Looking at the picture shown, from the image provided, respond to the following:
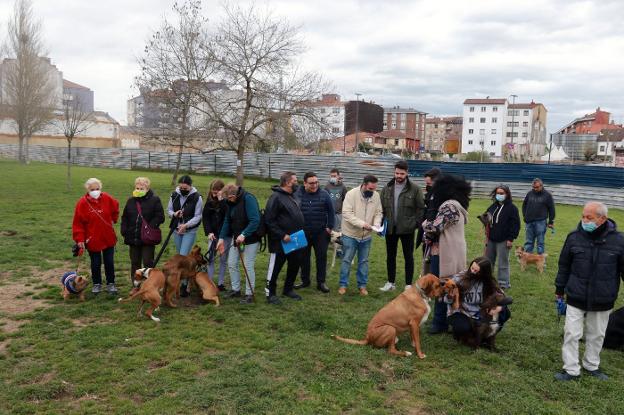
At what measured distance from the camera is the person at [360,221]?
7195 mm

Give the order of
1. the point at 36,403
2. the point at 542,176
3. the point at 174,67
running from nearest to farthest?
the point at 36,403
the point at 174,67
the point at 542,176

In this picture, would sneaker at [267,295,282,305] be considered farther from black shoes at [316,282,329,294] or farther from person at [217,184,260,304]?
black shoes at [316,282,329,294]

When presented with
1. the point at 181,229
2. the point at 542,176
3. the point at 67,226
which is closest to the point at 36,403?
the point at 181,229

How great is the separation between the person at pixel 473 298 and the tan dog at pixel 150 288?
3543 millimetres

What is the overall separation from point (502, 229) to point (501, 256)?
45 cm

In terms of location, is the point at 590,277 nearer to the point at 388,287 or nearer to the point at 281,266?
the point at 388,287

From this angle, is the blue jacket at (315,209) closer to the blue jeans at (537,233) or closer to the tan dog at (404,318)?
the tan dog at (404,318)

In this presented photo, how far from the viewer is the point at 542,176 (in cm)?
2275

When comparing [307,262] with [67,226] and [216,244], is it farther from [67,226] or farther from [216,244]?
[67,226]

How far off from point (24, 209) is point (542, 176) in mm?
21051

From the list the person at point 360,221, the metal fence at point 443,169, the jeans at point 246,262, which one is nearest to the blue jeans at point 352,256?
the person at point 360,221

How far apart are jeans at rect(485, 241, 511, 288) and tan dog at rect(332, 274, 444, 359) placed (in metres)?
2.96

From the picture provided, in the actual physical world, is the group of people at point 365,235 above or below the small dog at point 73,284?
above

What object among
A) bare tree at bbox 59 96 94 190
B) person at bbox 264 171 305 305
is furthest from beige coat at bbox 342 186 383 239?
bare tree at bbox 59 96 94 190
